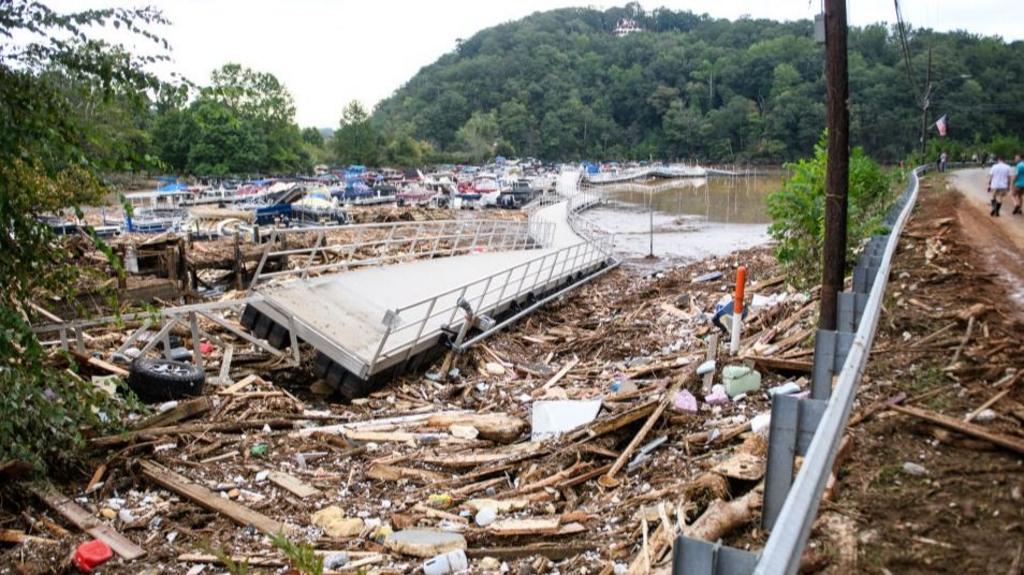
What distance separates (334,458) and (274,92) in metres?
120

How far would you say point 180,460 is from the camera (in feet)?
26.7

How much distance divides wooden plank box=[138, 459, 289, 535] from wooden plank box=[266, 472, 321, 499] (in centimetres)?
56

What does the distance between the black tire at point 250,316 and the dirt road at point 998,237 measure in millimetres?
10935

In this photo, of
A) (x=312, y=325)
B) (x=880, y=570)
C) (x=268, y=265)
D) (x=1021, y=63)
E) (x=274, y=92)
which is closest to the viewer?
(x=880, y=570)

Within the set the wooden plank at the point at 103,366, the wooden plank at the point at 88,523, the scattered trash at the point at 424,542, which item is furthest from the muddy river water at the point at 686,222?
the wooden plank at the point at 88,523

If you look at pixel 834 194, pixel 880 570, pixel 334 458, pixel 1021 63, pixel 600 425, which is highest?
pixel 1021 63

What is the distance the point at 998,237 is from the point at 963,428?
39.8 feet

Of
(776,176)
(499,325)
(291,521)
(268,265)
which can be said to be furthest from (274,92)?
(291,521)

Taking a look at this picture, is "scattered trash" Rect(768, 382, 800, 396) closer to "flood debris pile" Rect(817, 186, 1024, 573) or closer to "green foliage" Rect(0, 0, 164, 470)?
"flood debris pile" Rect(817, 186, 1024, 573)

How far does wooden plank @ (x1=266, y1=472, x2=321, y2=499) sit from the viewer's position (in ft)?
24.6

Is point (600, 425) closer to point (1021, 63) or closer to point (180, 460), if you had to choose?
point (180, 460)

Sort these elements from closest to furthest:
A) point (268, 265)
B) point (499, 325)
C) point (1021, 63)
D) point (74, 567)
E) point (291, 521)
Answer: point (74, 567) → point (291, 521) → point (499, 325) → point (268, 265) → point (1021, 63)

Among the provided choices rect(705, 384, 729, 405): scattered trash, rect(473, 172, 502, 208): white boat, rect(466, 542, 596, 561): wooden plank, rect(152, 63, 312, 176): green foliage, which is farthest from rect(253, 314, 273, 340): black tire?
rect(152, 63, 312, 176): green foliage

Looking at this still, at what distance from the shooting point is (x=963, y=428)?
516 cm
